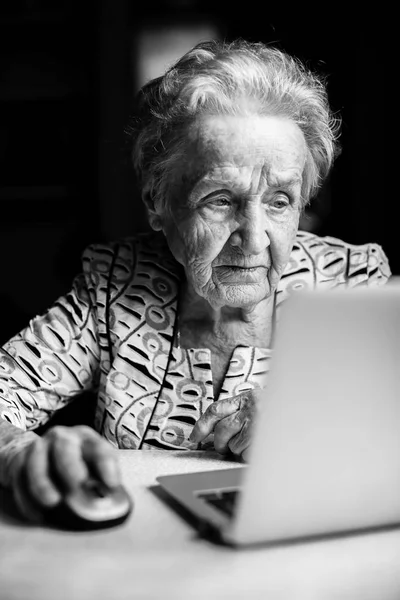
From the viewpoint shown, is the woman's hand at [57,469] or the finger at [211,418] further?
the finger at [211,418]

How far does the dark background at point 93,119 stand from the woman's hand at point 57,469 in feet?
8.15

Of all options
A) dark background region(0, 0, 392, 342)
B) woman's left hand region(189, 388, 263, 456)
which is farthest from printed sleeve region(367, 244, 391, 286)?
dark background region(0, 0, 392, 342)

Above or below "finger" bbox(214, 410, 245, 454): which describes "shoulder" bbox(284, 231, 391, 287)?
above

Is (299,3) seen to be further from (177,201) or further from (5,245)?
A: (177,201)

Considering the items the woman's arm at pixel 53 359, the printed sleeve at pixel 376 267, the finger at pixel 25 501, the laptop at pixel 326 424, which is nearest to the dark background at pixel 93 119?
the printed sleeve at pixel 376 267

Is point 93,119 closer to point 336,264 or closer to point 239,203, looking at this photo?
point 336,264

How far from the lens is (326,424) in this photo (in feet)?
2.04

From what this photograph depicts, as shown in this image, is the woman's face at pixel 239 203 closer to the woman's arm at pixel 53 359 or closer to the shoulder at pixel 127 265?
the shoulder at pixel 127 265

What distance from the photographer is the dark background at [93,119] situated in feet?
10.5

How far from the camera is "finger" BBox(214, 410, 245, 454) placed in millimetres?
1038

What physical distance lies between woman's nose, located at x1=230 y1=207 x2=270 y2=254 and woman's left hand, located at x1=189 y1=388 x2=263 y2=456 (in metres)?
0.32

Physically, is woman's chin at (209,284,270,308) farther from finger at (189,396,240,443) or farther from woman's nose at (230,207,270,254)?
finger at (189,396,240,443)

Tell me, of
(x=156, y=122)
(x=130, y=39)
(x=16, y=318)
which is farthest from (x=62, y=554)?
(x=130, y=39)

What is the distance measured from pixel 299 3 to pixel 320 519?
319 centimetres
